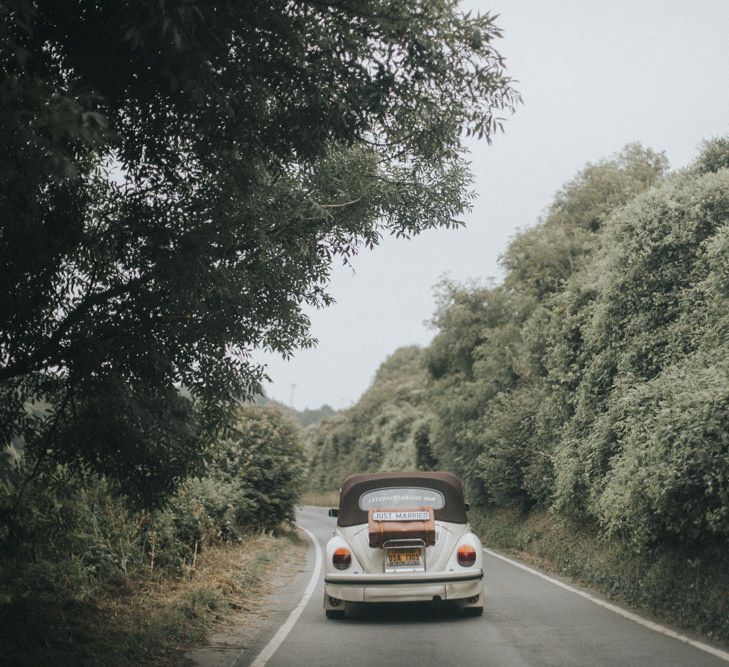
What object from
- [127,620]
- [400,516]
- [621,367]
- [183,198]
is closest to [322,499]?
[621,367]

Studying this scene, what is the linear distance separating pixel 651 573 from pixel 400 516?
3692 mm

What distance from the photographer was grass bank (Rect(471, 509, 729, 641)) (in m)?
8.96

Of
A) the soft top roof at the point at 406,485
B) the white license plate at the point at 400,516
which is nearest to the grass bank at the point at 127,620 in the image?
the soft top roof at the point at 406,485

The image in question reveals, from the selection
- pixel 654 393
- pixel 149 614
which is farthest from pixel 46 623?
pixel 654 393

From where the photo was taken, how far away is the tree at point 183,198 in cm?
587

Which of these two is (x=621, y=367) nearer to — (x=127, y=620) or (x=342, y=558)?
(x=342, y=558)

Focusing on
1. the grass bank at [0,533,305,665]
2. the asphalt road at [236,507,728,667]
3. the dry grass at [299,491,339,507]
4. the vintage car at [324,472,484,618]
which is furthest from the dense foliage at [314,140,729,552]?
the dry grass at [299,491,339,507]

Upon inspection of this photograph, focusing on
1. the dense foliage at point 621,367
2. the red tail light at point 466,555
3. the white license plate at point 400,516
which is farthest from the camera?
the white license plate at point 400,516

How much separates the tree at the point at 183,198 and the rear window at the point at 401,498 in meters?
3.37

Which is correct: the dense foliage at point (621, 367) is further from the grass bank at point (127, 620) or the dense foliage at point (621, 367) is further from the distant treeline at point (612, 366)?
the grass bank at point (127, 620)

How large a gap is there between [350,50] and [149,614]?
682cm

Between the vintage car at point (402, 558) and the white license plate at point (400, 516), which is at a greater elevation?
the white license plate at point (400, 516)

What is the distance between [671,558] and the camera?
33.9 feet

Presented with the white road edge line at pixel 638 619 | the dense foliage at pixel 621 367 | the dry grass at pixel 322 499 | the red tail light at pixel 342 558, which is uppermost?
the dense foliage at pixel 621 367
